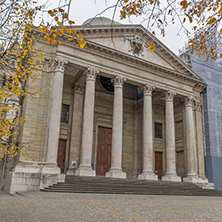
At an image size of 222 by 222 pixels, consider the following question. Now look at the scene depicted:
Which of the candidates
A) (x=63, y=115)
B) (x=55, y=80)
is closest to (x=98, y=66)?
(x=55, y=80)

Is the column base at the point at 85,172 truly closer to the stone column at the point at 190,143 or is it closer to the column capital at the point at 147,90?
the column capital at the point at 147,90

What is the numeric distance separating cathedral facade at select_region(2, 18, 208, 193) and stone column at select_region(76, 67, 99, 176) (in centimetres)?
7

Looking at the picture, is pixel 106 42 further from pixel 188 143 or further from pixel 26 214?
pixel 26 214

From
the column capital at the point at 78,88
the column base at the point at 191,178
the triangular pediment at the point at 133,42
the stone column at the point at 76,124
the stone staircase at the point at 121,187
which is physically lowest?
the stone staircase at the point at 121,187

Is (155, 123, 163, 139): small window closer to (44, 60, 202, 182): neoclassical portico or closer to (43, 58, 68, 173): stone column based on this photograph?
(44, 60, 202, 182): neoclassical portico

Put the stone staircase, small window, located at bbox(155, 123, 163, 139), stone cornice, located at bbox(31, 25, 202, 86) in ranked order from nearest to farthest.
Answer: the stone staircase
stone cornice, located at bbox(31, 25, 202, 86)
small window, located at bbox(155, 123, 163, 139)

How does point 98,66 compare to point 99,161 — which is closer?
point 98,66

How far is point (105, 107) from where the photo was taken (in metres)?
25.9

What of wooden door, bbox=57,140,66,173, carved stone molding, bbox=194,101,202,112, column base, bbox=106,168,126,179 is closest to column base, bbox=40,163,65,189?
column base, bbox=106,168,126,179

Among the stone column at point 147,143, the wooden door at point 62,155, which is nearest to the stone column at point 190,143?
the stone column at point 147,143

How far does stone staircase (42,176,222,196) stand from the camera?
14.1 m

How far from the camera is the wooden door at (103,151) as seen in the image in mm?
23428

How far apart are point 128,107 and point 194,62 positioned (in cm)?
991

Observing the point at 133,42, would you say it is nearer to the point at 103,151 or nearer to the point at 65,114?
the point at 65,114
